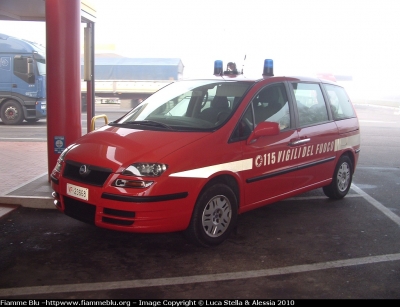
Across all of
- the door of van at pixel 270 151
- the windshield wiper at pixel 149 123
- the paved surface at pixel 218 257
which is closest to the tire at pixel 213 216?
the paved surface at pixel 218 257

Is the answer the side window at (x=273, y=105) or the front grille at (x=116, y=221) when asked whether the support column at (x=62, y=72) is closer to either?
the front grille at (x=116, y=221)

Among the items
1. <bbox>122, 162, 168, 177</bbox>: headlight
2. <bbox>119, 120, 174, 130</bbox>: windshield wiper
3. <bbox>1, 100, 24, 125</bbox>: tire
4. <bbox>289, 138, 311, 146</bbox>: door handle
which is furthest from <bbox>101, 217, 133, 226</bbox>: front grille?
<bbox>1, 100, 24, 125</bbox>: tire

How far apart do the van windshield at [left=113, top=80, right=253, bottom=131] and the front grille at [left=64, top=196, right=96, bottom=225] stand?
1067 mm

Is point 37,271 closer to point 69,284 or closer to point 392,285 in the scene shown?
point 69,284

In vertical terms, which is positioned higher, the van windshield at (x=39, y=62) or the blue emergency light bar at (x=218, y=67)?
the van windshield at (x=39, y=62)

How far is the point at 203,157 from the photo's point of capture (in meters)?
4.50

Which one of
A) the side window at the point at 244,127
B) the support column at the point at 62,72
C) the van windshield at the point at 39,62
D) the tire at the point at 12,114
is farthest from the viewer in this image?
the van windshield at the point at 39,62

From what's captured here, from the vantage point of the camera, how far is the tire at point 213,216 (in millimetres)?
4508

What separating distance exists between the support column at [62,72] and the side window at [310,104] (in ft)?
9.58

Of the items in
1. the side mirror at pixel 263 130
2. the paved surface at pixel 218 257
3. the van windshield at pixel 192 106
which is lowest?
the paved surface at pixel 218 257

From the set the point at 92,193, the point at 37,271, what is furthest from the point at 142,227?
the point at 37,271

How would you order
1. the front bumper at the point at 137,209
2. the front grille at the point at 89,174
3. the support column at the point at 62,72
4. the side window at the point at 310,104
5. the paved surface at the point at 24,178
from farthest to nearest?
the support column at the point at 62,72
the paved surface at the point at 24,178
the side window at the point at 310,104
the front grille at the point at 89,174
the front bumper at the point at 137,209

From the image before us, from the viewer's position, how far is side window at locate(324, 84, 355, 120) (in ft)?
21.6

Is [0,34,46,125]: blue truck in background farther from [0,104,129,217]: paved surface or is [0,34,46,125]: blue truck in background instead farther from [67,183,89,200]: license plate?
[67,183,89,200]: license plate
